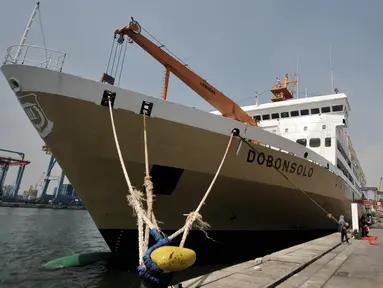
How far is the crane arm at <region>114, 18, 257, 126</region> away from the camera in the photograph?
29.4 feet

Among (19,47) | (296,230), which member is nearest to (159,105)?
(19,47)

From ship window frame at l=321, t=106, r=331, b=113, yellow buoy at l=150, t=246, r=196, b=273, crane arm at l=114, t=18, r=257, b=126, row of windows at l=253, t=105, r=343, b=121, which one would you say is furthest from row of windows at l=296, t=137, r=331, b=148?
yellow buoy at l=150, t=246, r=196, b=273

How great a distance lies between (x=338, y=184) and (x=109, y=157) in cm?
1260

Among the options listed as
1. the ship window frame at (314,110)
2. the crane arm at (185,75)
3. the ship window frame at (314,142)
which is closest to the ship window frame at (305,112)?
the ship window frame at (314,110)

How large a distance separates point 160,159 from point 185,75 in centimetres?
359

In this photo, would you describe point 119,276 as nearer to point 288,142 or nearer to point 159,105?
point 159,105

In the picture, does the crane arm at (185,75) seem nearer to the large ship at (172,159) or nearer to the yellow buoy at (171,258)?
the large ship at (172,159)

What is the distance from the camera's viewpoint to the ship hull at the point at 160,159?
6918 mm

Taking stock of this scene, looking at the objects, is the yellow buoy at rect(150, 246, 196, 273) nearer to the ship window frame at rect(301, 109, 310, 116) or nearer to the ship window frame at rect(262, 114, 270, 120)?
the ship window frame at rect(262, 114, 270, 120)

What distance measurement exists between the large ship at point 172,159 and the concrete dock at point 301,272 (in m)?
2.15

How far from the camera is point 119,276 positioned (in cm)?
784

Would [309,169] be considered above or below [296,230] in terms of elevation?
above

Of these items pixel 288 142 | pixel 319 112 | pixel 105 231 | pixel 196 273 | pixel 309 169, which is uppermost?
pixel 319 112

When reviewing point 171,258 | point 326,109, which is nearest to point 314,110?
point 326,109
